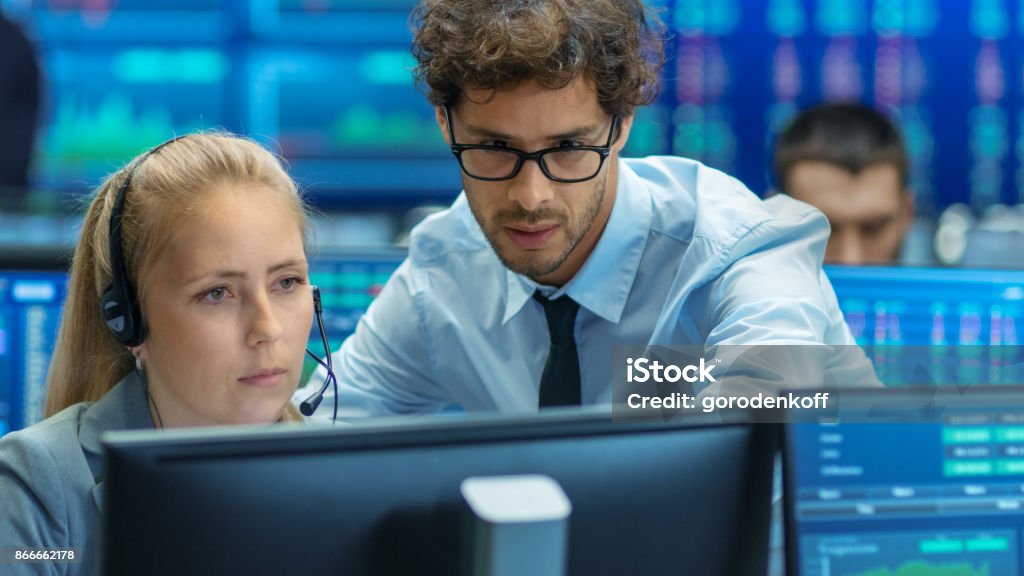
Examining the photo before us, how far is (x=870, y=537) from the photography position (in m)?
1.02

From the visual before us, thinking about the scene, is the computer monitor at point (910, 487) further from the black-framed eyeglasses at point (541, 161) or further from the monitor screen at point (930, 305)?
the monitor screen at point (930, 305)

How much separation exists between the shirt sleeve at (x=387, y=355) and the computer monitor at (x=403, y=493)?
0.96 meters

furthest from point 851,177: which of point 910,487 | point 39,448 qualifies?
point 39,448

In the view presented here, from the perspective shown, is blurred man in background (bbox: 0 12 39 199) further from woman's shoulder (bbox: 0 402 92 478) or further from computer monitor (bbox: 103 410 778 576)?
computer monitor (bbox: 103 410 778 576)

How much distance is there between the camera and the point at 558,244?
Answer: 1650mm

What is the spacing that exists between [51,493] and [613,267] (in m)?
0.85

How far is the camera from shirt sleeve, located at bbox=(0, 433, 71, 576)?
121 cm

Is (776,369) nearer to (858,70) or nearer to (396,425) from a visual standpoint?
(396,425)

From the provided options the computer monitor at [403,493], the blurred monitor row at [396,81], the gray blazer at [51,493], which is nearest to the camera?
the computer monitor at [403,493]

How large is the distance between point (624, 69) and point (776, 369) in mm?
512

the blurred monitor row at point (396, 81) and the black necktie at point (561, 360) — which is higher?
the blurred monitor row at point (396, 81)

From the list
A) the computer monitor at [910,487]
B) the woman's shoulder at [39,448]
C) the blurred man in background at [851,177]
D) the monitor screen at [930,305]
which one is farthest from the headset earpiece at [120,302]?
the blurred man in background at [851,177]

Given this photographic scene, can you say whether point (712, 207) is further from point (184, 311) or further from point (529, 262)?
point (184, 311)

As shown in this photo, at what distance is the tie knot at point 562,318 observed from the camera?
1774 millimetres
